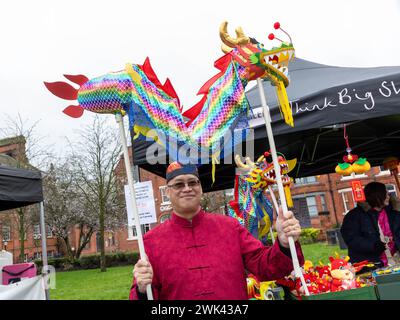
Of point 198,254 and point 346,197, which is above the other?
point 346,197

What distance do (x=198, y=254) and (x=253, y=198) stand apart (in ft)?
7.19

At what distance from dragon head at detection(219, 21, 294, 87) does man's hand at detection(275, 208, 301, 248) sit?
35.2 inches

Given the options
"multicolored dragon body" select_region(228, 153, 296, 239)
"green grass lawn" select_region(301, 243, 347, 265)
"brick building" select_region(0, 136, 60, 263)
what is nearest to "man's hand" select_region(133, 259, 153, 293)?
"multicolored dragon body" select_region(228, 153, 296, 239)

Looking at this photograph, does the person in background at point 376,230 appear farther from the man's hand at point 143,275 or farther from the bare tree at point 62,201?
the bare tree at point 62,201

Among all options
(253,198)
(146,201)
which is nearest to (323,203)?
(146,201)

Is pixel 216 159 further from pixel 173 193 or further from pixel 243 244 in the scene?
pixel 243 244

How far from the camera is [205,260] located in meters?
1.82

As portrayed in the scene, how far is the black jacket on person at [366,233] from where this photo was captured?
143 inches

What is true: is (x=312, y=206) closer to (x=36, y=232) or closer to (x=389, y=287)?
(x=36, y=232)

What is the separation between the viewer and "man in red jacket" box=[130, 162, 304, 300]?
1.76 m

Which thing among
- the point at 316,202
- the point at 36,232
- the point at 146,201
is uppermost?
the point at 36,232

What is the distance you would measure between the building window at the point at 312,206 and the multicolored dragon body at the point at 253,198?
1152 inches

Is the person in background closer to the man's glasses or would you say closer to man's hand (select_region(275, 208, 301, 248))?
man's hand (select_region(275, 208, 301, 248))

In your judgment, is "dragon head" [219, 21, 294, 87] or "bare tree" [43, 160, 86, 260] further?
"bare tree" [43, 160, 86, 260]
